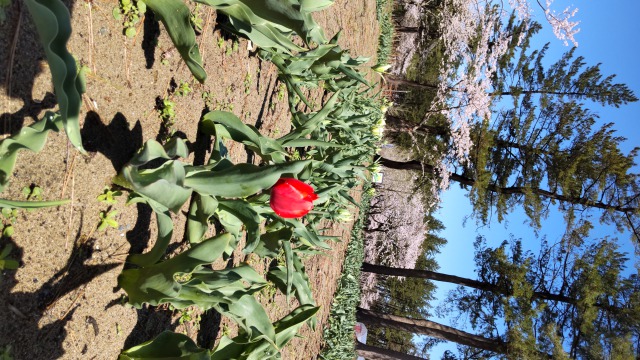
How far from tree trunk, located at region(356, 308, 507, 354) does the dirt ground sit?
870 cm

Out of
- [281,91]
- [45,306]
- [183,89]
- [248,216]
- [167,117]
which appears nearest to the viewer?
[45,306]

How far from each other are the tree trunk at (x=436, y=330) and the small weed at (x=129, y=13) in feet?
33.0

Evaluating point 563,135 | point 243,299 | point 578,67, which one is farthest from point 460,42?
point 243,299

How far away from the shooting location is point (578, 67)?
12117 millimetres

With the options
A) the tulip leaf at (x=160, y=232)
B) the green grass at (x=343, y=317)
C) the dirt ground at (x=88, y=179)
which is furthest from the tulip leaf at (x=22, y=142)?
the green grass at (x=343, y=317)

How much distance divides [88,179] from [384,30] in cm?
1346

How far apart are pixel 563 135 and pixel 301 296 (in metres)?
9.86

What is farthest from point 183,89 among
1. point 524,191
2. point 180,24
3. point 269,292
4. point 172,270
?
point 524,191

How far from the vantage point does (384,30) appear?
14773mm

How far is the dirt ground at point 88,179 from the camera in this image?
84.4 inches

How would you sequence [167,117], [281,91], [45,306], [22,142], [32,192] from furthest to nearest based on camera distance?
1. [281,91]
2. [167,117]
3. [45,306]
4. [32,192]
5. [22,142]

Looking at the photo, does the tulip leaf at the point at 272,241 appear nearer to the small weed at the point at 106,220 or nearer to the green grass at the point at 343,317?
the small weed at the point at 106,220

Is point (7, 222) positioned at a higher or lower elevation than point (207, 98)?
lower

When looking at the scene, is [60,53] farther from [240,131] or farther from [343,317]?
[343,317]
